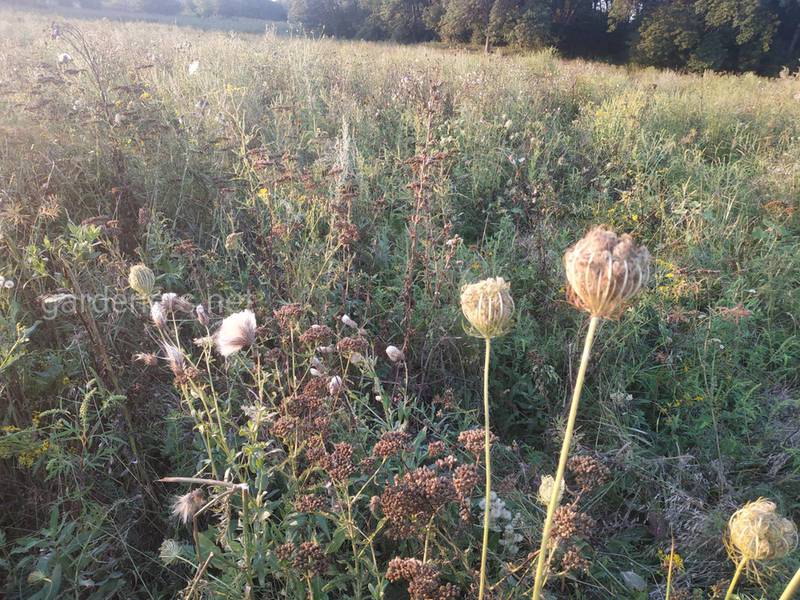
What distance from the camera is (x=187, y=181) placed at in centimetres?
303

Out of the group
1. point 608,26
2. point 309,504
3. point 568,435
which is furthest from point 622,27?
point 568,435

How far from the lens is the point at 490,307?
96 centimetres

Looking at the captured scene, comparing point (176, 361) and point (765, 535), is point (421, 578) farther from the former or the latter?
point (176, 361)

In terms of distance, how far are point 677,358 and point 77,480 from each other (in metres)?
2.68

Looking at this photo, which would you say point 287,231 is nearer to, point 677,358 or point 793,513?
point 677,358

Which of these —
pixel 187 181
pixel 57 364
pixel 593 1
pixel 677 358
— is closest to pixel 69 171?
pixel 187 181

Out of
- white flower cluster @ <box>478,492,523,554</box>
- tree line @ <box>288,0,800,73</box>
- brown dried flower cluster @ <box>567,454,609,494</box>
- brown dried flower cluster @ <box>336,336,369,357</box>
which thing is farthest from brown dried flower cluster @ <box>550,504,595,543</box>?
tree line @ <box>288,0,800,73</box>

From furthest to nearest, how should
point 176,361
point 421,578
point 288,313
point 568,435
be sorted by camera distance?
point 288,313 → point 176,361 → point 421,578 → point 568,435

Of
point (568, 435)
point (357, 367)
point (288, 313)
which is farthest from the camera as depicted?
point (357, 367)

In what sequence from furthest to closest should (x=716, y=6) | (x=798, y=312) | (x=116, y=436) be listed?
1. (x=716, y=6)
2. (x=798, y=312)
3. (x=116, y=436)

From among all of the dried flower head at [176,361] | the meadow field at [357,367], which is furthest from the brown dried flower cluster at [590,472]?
the dried flower head at [176,361]

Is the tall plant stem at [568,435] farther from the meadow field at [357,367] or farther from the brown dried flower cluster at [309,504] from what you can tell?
the brown dried flower cluster at [309,504]

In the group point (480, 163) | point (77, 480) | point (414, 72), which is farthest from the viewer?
point (414, 72)

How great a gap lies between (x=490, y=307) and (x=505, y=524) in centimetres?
95
